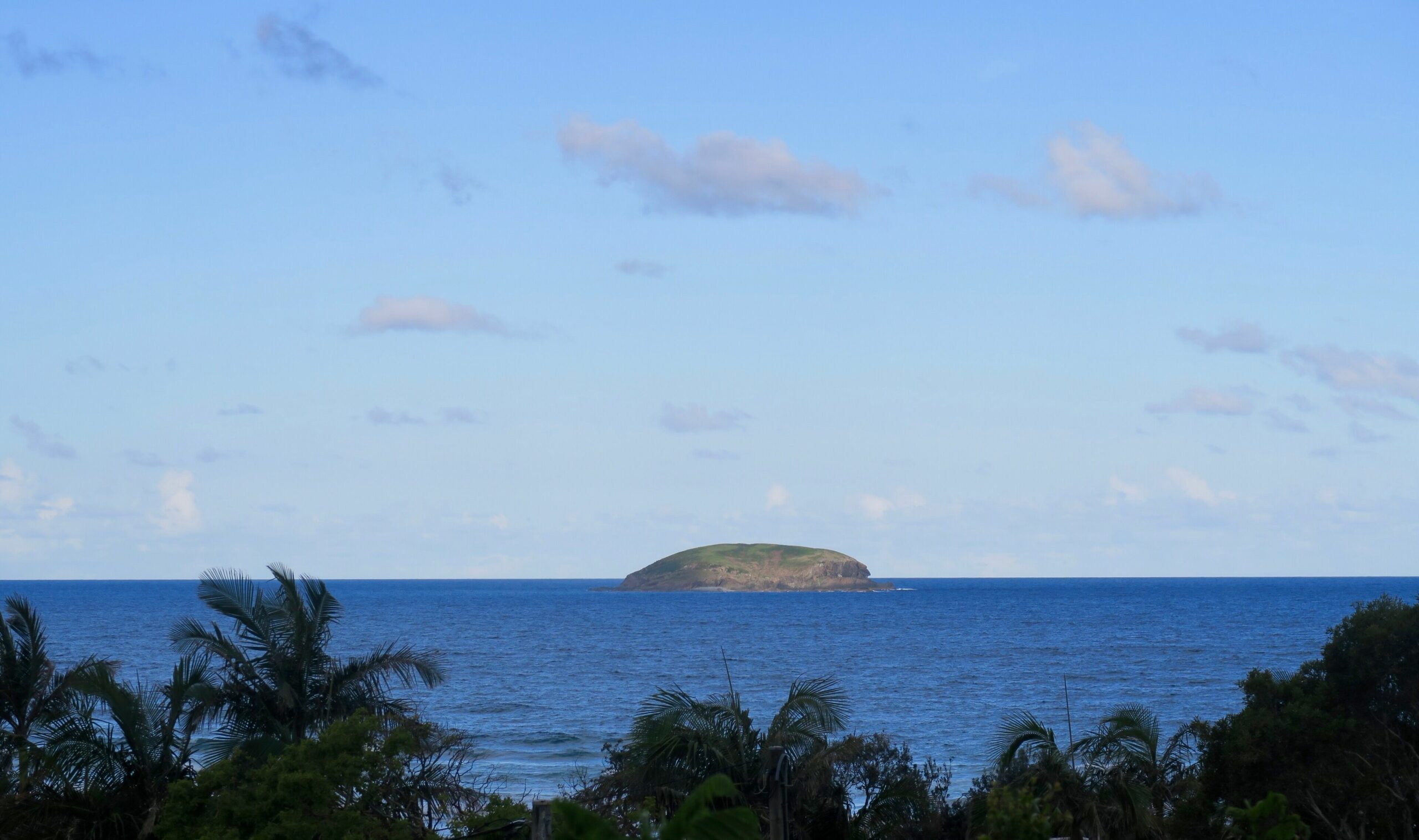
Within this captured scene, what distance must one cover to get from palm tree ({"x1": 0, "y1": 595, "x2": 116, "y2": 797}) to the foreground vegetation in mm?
40

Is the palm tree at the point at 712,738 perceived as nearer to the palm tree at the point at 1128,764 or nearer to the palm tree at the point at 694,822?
the palm tree at the point at 1128,764

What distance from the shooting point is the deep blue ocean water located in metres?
52.8

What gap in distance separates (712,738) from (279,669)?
6928 mm

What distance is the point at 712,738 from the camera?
17641 mm

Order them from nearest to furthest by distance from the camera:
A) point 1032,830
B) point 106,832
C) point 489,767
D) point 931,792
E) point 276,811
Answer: point 1032,830, point 276,811, point 106,832, point 931,792, point 489,767

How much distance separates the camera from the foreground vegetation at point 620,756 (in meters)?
15.6

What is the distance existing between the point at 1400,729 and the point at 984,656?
7405 cm

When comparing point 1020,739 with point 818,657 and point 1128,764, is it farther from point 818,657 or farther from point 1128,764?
point 818,657

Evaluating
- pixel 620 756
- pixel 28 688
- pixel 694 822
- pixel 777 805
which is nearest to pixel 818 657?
pixel 620 756

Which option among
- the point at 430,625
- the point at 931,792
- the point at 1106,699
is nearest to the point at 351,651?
the point at 430,625

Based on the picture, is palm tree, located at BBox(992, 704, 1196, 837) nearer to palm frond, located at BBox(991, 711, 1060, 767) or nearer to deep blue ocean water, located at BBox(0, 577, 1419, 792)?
palm frond, located at BBox(991, 711, 1060, 767)

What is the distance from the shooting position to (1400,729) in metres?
17.3

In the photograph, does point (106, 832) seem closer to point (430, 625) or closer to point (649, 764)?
point (649, 764)

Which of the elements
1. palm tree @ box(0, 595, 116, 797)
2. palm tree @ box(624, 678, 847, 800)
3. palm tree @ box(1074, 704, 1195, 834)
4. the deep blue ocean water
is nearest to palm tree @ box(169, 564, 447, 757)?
palm tree @ box(0, 595, 116, 797)
